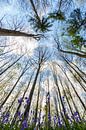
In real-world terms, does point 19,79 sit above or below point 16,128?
below

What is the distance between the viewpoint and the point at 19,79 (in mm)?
12125

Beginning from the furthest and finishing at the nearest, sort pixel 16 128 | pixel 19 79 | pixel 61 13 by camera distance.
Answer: pixel 19 79 → pixel 61 13 → pixel 16 128

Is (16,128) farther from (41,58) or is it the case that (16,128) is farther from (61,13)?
(41,58)

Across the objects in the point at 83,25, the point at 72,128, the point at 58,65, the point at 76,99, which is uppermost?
the point at 83,25

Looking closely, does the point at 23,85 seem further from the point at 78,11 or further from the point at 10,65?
the point at 78,11

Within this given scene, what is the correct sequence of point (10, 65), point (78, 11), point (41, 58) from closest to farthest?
1. point (78, 11)
2. point (10, 65)
3. point (41, 58)

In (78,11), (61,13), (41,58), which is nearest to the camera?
(78,11)

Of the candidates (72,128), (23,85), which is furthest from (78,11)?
(72,128)

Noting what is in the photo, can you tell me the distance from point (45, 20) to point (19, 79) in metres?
3.43

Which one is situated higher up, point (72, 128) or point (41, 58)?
point (72, 128)

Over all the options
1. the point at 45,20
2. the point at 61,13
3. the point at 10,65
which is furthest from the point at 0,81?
the point at 61,13

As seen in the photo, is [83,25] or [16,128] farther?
[83,25]

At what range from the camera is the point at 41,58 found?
15.0 metres

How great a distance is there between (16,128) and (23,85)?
31.8 ft
